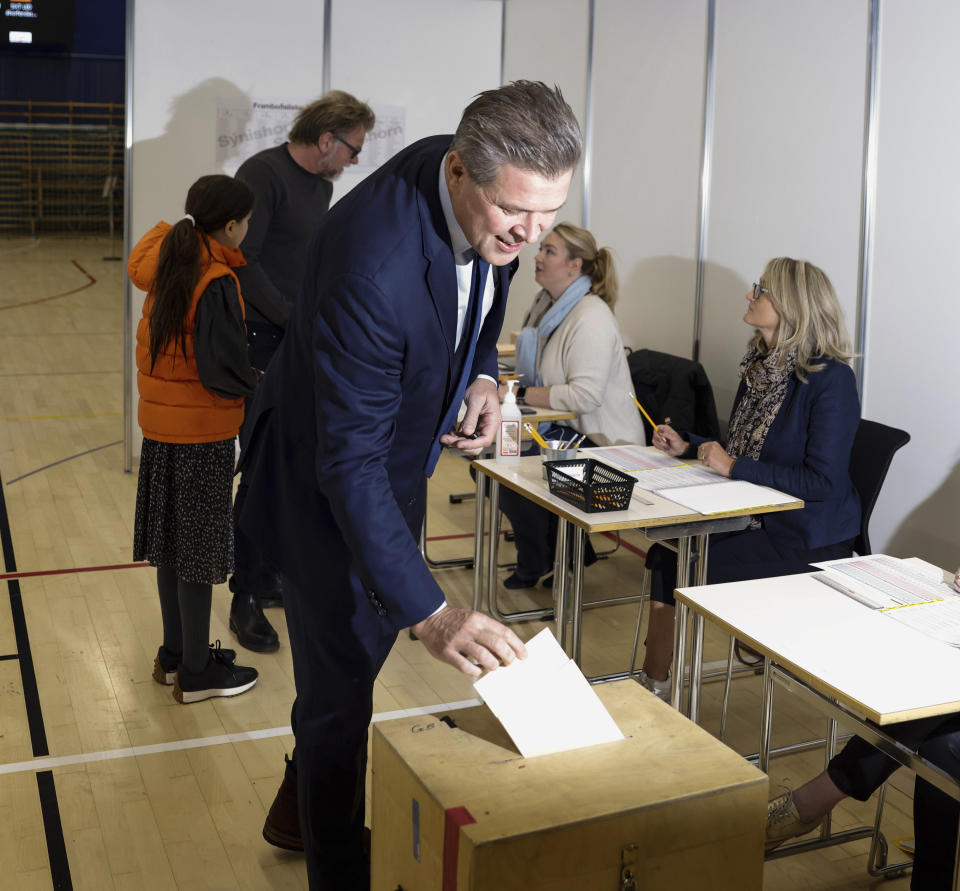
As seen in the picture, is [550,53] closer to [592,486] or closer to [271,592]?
[271,592]

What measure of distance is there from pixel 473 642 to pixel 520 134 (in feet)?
2.36

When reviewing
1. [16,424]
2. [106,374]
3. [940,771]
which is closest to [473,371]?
[940,771]

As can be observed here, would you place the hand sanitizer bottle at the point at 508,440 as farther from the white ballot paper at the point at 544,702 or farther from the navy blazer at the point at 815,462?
the white ballot paper at the point at 544,702

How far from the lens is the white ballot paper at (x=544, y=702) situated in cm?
156

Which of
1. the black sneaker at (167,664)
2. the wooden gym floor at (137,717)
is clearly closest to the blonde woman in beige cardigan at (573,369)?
the wooden gym floor at (137,717)

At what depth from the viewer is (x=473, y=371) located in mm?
2133

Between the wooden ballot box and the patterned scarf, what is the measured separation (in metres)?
1.87

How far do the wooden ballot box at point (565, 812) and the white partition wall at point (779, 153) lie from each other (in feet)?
9.15

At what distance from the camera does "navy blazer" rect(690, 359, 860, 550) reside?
3.25m

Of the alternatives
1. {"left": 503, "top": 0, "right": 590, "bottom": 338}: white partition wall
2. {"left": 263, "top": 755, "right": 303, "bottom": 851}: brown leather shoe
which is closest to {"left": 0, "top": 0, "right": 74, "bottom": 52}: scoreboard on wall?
{"left": 503, "top": 0, "right": 590, "bottom": 338}: white partition wall

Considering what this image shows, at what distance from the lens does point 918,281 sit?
372 cm

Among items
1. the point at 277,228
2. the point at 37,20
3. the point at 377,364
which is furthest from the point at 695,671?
the point at 37,20

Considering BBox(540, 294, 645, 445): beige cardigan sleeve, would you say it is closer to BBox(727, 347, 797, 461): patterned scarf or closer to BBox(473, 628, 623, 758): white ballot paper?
BBox(727, 347, 797, 461): patterned scarf

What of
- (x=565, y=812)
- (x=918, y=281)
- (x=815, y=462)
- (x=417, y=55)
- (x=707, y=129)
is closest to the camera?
(x=565, y=812)
